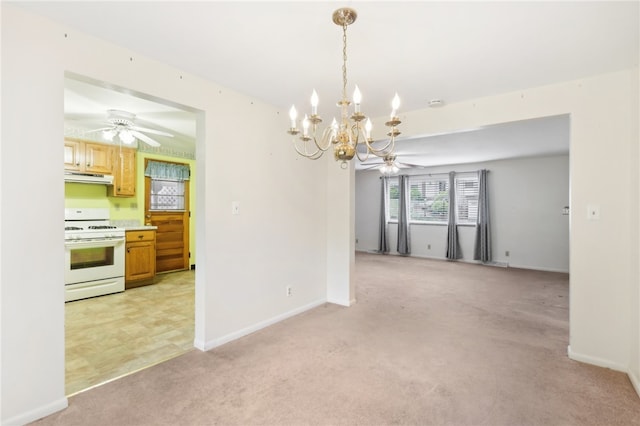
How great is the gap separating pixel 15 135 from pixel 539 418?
3399 millimetres

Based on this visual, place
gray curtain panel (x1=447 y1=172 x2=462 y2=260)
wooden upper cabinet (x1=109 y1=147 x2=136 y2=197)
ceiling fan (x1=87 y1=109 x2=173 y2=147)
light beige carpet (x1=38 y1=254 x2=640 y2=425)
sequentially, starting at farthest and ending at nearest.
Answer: gray curtain panel (x1=447 y1=172 x2=462 y2=260)
wooden upper cabinet (x1=109 y1=147 x2=136 y2=197)
ceiling fan (x1=87 y1=109 x2=173 y2=147)
light beige carpet (x1=38 y1=254 x2=640 y2=425)

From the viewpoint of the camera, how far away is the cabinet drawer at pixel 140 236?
4.67 meters

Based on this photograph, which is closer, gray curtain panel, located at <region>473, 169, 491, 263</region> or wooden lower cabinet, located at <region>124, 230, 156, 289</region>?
wooden lower cabinet, located at <region>124, 230, 156, 289</region>

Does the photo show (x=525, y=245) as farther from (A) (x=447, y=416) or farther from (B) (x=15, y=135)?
(B) (x=15, y=135)

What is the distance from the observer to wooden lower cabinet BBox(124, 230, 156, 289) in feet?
15.2

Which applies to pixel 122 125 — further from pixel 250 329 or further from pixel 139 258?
pixel 250 329

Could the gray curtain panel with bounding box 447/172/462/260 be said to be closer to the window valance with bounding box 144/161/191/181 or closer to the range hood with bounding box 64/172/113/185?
the window valance with bounding box 144/161/191/181

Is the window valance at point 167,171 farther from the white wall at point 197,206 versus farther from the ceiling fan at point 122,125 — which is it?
the white wall at point 197,206

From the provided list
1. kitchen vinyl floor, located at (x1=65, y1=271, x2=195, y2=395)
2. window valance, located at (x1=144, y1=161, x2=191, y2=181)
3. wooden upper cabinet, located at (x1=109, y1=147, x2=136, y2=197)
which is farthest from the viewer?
window valance, located at (x1=144, y1=161, x2=191, y2=181)

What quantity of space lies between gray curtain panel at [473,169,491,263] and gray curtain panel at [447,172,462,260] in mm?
502

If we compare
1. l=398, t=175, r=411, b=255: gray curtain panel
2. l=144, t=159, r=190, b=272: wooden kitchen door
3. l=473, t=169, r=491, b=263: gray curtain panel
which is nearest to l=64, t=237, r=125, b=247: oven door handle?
l=144, t=159, r=190, b=272: wooden kitchen door

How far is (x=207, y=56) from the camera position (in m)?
2.23

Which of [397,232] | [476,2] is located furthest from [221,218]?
[397,232]

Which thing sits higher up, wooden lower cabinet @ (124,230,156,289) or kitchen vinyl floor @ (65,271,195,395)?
wooden lower cabinet @ (124,230,156,289)
